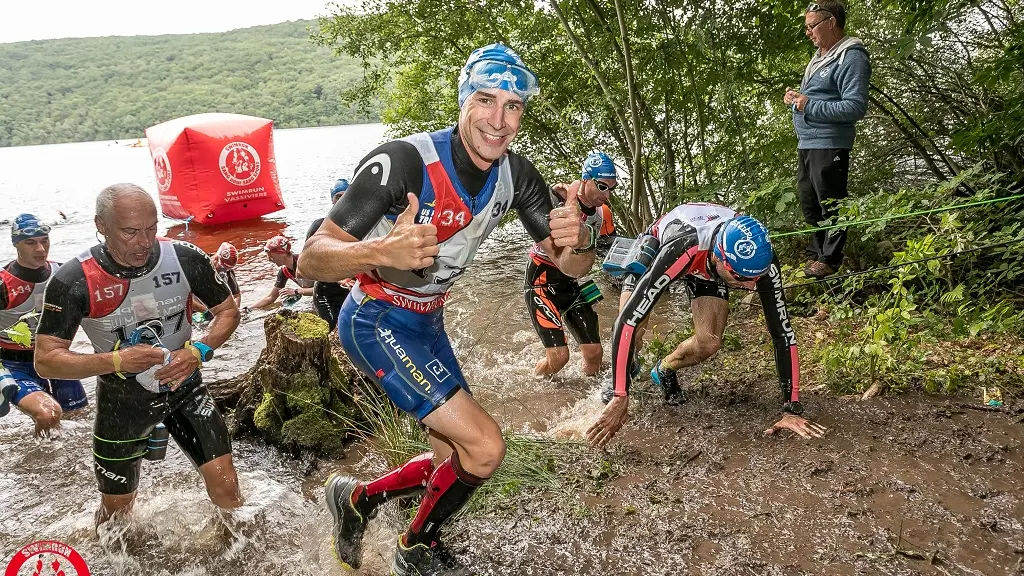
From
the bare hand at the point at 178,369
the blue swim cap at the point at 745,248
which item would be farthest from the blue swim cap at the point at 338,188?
the blue swim cap at the point at 745,248

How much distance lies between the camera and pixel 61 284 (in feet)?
11.6

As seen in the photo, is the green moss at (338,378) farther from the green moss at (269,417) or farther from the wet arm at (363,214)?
the wet arm at (363,214)

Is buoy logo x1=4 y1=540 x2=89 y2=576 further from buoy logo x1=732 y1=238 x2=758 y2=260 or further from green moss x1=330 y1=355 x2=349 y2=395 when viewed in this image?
buoy logo x1=732 y1=238 x2=758 y2=260

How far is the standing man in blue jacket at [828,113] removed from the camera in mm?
5445

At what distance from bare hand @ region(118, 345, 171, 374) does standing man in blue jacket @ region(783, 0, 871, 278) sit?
5.25 m

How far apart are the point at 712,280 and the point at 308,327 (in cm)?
333

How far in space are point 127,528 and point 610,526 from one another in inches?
121

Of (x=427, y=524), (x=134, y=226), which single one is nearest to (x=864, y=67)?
(x=427, y=524)

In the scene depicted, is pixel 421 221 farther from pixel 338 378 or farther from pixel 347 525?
pixel 338 378

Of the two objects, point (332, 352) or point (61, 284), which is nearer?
point (61, 284)

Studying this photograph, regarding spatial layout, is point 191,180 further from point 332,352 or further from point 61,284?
point 61,284

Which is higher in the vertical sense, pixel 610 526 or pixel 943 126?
pixel 943 126

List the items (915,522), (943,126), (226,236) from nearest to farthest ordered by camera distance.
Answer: (915,522)
(943,126)
(226,236)

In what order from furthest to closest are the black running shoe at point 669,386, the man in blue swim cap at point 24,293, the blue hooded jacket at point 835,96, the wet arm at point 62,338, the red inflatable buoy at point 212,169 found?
the red inflatable buoy at point 212,169 → the man in blue swim cap at point 24,293 → the blue hooded jacket at point 835,96 → the black running shoe at point 669,386 → the wet arm at point 62,338
